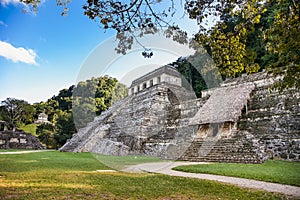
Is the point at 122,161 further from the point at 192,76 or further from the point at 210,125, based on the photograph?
Answer: the point at 192,76

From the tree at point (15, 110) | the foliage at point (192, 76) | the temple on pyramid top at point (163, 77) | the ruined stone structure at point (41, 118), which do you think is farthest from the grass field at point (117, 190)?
the ruined stone structure at point (41, 118)

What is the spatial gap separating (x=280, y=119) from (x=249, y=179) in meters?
5.88

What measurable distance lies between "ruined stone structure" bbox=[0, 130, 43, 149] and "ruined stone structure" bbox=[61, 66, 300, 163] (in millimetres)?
9820

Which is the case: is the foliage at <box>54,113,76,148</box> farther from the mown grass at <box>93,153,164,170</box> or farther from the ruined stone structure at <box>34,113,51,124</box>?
the ruined stone structure at <box>34,113,51,124</box>

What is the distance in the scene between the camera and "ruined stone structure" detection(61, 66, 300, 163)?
10055 millimetres

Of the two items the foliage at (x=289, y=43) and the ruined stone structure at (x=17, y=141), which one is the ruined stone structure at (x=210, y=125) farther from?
the ruined stone structure at (x=17, y=141)

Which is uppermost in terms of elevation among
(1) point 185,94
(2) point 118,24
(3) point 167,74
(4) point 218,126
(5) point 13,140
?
(3) point 167,74

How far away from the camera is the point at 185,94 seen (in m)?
21.1

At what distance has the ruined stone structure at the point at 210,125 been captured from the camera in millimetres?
10055

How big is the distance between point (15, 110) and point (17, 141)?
1364 centimetres

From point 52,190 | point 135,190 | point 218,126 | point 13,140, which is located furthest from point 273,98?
point 13,140

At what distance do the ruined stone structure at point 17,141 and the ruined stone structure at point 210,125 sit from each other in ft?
32.2

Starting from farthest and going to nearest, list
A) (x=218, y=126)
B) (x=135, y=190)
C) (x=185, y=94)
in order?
1. (x=185, y=94)
2. (x=218, y=126)
3. (x=135, y=190)

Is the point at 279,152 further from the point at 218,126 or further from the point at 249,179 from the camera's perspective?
the point at 249,179
